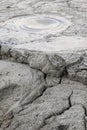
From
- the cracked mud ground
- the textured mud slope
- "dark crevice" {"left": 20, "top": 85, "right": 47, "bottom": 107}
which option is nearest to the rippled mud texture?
the cracked mud ground

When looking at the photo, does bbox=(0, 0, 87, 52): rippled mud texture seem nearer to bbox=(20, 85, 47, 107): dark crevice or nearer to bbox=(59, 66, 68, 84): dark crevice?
bbox=(59, 66, 68, 84): dark crevice

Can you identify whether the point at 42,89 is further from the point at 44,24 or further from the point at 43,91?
the point at 44,24

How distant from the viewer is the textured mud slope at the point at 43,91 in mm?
1822

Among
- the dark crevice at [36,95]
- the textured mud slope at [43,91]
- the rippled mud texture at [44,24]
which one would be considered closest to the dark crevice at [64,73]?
the textured mud slope at [43,91]

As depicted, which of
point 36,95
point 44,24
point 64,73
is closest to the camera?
point 36,95

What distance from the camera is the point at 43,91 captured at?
6.82 ft

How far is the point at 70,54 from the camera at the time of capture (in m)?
2.33

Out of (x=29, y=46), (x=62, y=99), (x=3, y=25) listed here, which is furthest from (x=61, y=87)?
(x=3, y=25)

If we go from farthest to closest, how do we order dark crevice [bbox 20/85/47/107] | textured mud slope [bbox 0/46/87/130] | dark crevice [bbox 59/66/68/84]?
dark crevice [bbox 59/66/68/84] → dark crevice [bbox 20/85/47/107] → textured mud slope [bbox 0/46/87/130]

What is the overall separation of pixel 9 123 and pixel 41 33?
4.09ft

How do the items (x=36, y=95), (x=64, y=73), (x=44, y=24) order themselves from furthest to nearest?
1. (x=44, y=24)
2. (x=64, y=73)
3. (x=36, y=95)

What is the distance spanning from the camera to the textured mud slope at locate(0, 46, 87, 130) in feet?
5.98

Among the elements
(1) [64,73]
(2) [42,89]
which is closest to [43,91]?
(2) [42,89]

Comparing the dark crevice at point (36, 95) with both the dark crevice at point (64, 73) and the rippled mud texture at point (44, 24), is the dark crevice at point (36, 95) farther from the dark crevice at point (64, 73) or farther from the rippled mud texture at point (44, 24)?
the rippled mud texture at point (44, 24)
